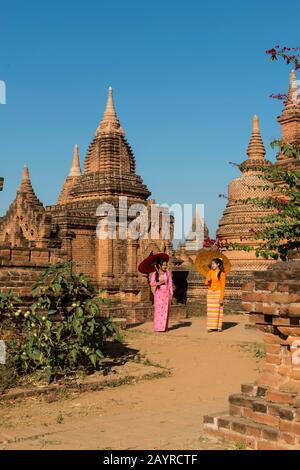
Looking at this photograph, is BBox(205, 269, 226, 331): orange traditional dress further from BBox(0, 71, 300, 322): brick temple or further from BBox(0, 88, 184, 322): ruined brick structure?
BBox(0, 88, 184, 322): ruined brick structure

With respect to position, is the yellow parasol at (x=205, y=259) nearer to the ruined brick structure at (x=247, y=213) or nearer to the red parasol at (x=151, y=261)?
the red parasol at (x=151, y=261)

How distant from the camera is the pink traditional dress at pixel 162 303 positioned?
46.0 ft

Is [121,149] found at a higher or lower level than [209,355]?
higher

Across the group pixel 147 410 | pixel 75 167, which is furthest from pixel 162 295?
pixel 75 167

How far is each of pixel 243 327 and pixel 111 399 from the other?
27.5 feet

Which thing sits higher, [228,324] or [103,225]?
[103,225]

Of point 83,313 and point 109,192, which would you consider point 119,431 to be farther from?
point 109,192

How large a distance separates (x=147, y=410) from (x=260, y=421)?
2.09 metres

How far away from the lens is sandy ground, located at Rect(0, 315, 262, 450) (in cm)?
521

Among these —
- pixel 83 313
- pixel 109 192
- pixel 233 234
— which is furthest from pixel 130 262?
pixel 83 313

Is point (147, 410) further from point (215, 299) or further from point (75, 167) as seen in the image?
point (75, 167)

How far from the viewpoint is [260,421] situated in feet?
15.9

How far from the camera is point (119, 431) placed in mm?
5562

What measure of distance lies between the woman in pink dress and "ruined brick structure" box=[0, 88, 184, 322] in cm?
224
